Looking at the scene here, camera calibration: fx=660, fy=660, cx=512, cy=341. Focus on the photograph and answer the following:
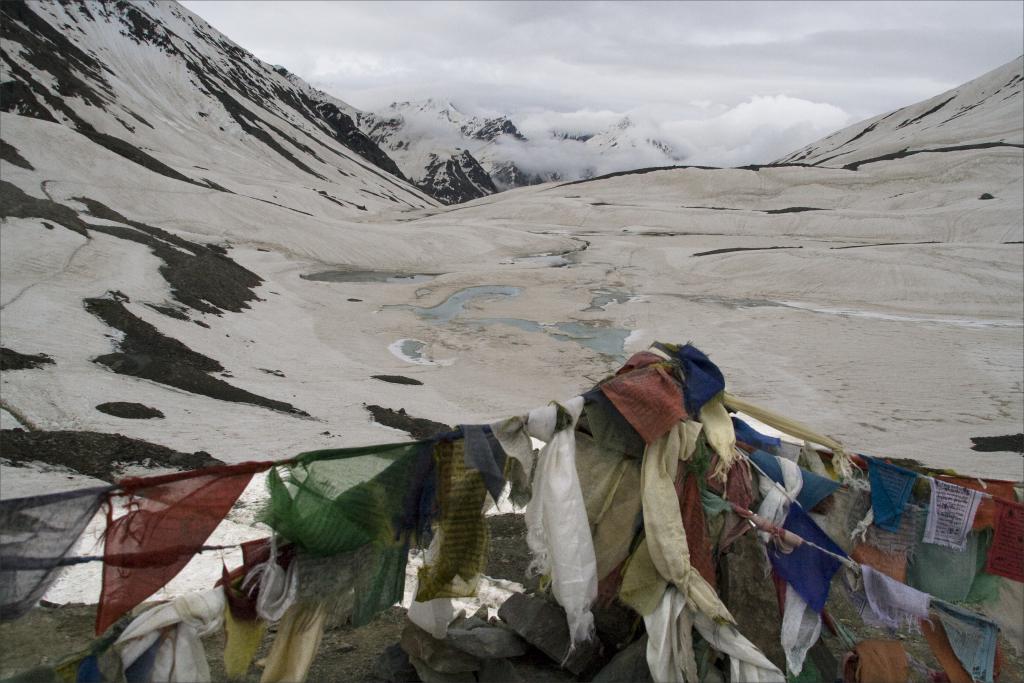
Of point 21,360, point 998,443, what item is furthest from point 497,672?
point 998,443

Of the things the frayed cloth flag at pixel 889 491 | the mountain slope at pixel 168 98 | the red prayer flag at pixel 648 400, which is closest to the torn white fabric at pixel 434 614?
the red prayer flag at pixel 648 400

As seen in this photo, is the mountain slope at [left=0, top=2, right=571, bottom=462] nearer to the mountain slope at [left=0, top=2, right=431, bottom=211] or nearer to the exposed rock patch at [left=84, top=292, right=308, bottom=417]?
the exposed rock patch at [left=84, top=292, right=308, bottom=417]

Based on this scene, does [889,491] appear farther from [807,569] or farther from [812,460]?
[807,569]

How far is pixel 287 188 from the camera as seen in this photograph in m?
71.2

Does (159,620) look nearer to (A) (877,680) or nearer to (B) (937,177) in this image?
(A) (877,680)

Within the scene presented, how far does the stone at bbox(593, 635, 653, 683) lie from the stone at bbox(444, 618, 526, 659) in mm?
698

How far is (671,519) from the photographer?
500cm

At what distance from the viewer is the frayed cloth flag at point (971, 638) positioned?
17.5ft

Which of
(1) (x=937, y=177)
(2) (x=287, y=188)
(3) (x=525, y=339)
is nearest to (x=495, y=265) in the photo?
(3) (x=525, y=339)

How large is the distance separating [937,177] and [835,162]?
1332 inches

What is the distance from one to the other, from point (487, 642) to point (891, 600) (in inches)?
126

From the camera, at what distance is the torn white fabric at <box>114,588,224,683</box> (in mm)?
4055

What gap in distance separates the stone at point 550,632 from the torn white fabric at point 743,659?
109 centimetres

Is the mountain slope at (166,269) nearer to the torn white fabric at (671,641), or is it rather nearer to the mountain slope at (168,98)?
the mountain slope at (168,98)
